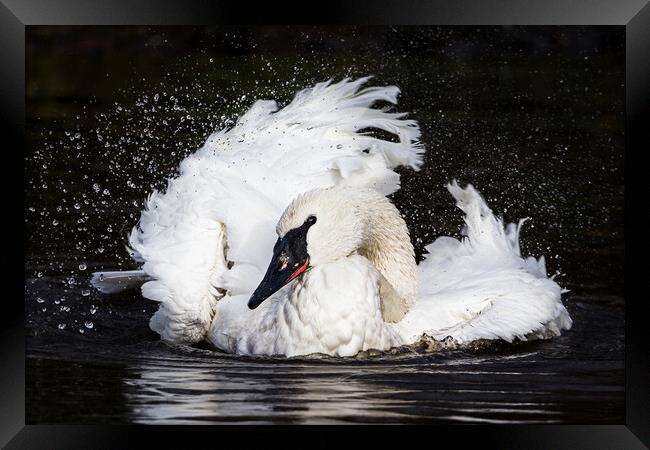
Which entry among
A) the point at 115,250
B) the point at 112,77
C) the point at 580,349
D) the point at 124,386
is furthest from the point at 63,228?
the point at 580,349

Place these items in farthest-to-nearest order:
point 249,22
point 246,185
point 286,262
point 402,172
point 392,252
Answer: point 402,172, point 246,185, point 392,252, point 286,262, point 249,22

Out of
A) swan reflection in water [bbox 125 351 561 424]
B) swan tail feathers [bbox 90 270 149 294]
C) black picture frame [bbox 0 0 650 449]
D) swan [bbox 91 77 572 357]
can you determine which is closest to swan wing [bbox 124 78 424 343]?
swan [bbox 91 77 572 357]

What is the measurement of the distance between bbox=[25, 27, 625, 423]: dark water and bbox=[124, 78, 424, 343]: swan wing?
0.90 ft

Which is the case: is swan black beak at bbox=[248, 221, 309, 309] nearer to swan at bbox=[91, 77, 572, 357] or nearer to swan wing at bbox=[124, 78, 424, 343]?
swan at bbox=[91, 77, 572, 357]

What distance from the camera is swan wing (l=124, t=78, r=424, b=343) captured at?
669 cm

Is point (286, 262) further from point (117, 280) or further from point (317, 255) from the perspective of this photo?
point (117, 280)

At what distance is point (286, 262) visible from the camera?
20.4ft

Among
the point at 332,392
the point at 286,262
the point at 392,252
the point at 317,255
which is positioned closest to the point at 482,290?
the point at 392,252

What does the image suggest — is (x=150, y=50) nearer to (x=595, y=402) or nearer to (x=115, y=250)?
(x=115, y=250)

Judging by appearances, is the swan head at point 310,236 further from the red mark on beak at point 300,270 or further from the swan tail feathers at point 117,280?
the swan tail feathers at point 117,280

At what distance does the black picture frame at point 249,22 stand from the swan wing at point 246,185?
961 millimetres

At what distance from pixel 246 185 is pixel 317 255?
89cm

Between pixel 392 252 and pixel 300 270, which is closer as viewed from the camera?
pixel 300 270

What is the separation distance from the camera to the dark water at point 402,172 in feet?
20.7
